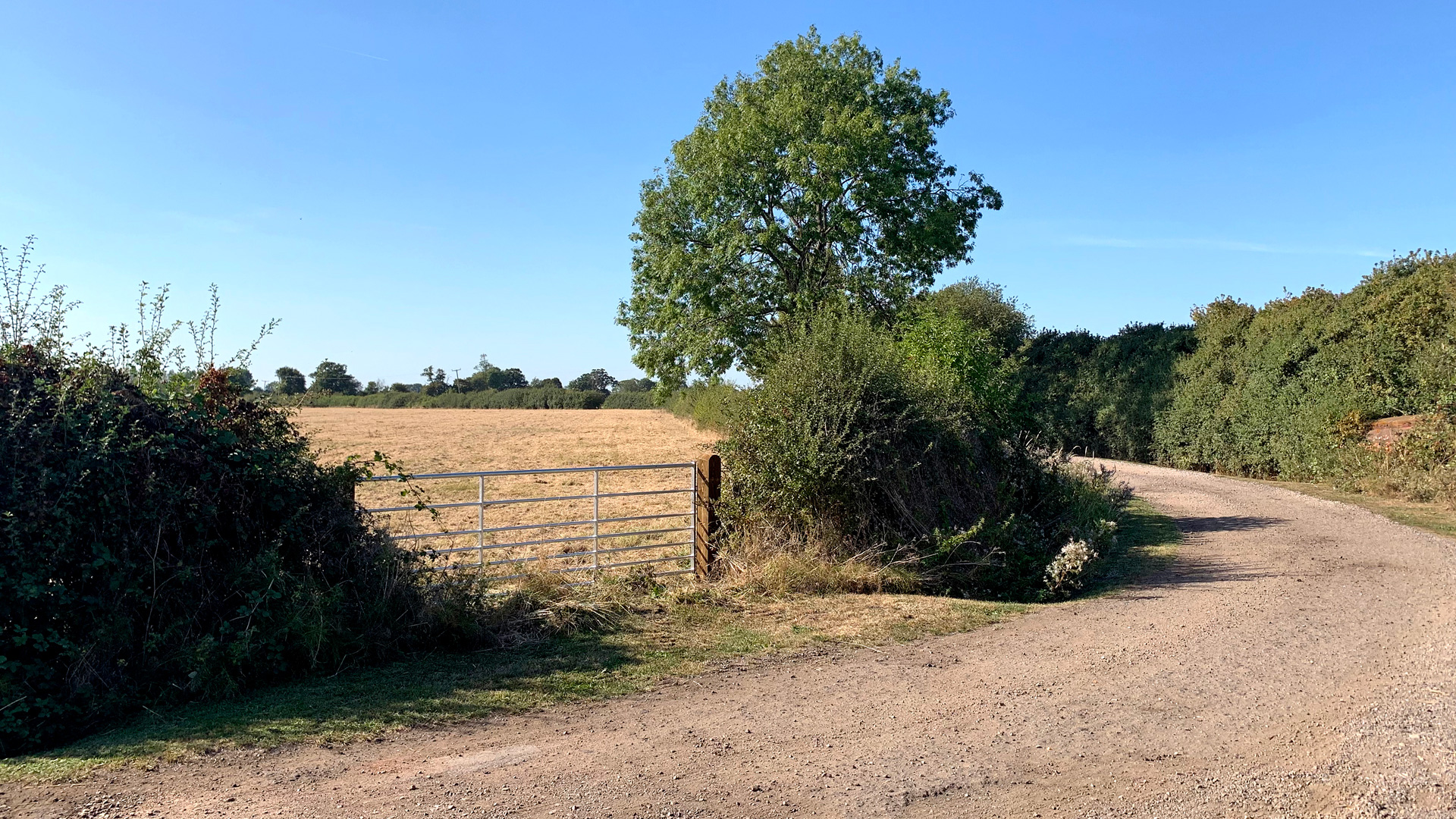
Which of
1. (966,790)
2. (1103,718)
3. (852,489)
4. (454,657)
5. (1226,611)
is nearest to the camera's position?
(966,790)

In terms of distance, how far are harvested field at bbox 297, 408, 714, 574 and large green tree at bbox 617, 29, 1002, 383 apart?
15.2ft

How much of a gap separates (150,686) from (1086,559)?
8.94 m

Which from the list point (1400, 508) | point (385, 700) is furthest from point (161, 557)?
point (1400, 508)

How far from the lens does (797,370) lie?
10.1m

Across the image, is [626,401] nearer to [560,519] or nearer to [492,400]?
[492,400]

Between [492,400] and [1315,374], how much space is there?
80.5m

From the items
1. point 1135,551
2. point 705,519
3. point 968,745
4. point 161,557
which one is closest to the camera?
point 968,745

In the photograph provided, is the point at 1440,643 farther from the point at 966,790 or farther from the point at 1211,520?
the point at 1211,520

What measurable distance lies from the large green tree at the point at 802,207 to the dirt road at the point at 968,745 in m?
14.0

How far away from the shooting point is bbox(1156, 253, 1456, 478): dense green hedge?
17.6 meters

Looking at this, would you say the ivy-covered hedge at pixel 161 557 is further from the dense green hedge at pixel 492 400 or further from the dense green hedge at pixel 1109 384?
the dense green hedge at pixel 492 400

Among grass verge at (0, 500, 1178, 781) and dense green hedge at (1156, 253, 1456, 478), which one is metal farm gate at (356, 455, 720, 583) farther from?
dense green hedge at (1156, 253, 1456, 478)

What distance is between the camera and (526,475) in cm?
2227

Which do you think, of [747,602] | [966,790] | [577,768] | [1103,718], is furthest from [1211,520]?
[577,768]
